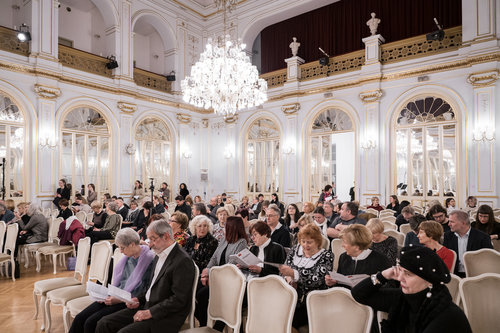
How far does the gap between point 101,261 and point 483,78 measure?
9849 millimetres

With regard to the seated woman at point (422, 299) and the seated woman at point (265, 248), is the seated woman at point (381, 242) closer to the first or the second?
the seated woman at point (265, 248)

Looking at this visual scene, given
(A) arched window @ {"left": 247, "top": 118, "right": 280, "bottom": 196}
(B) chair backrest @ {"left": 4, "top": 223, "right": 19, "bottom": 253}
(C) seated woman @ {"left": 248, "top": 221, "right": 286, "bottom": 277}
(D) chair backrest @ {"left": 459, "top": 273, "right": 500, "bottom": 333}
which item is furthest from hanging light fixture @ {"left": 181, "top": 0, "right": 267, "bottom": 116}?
(D) chair backrest @ {"left": 459, "top": 273, "right": 500, "bottom": 333}

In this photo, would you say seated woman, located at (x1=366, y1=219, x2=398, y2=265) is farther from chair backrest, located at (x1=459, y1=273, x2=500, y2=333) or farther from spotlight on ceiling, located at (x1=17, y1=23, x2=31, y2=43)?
spotlight on ceiling, located at (x1=17, y1=23, x2=31, y2=43)

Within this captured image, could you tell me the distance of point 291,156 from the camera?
494 inches

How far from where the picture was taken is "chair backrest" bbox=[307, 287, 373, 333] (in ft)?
7.04

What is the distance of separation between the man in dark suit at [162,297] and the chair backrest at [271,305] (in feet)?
1.83

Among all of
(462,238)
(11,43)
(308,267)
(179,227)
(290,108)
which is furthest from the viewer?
(290,108)

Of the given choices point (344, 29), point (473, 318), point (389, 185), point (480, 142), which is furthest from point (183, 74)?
point (473, 318)

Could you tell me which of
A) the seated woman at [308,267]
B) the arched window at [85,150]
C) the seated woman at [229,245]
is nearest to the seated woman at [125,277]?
the seated woman at [229,245]

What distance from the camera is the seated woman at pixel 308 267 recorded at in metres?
3.00

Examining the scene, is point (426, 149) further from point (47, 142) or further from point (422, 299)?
point (47, 142)

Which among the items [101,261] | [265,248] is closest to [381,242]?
[265,248]

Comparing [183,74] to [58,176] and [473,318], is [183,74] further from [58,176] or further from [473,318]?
[473,318]

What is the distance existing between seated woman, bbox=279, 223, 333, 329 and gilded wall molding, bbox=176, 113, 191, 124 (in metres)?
11.5
